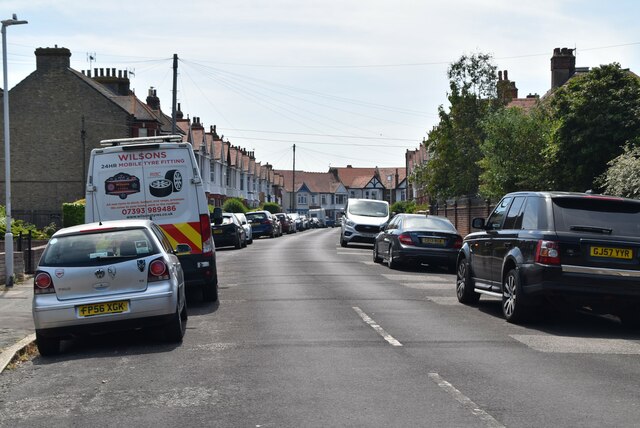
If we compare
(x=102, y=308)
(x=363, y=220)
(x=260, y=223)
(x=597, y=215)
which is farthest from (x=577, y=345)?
(x=260, y=223)

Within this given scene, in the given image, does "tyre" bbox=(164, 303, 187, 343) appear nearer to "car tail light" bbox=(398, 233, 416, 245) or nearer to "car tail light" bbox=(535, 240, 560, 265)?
"car tail light" bbox=(535, 240, 560, 265)

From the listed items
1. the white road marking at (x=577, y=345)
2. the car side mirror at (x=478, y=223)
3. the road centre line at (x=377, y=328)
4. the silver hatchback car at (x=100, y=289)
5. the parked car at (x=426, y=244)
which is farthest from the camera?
the parked car at (x=426, y=244)

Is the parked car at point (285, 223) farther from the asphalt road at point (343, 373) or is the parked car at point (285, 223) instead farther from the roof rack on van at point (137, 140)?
the asphalt road at point (343, 373)

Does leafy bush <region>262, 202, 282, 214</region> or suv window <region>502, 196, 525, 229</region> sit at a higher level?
suv window <region>502, 196, 525, 229</region>

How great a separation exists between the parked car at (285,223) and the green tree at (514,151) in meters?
30.4

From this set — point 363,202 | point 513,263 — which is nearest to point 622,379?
point 513,263

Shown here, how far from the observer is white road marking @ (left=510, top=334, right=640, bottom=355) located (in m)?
9.28

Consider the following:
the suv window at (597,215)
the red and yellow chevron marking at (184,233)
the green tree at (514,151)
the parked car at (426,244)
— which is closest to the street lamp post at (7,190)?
the red and yellow chevron marking at (184,233)

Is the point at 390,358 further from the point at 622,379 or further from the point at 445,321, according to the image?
the point at 445,321

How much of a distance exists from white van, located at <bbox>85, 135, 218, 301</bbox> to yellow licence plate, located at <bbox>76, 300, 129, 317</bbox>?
4047 millimetres

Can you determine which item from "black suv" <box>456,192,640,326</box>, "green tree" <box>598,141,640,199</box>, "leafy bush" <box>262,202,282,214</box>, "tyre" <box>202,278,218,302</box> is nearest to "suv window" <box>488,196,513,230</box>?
"black suv" <box>456,192,640,326</box>

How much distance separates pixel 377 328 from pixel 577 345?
255cm

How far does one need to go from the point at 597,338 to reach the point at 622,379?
9.06 ft

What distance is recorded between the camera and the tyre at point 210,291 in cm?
1412
